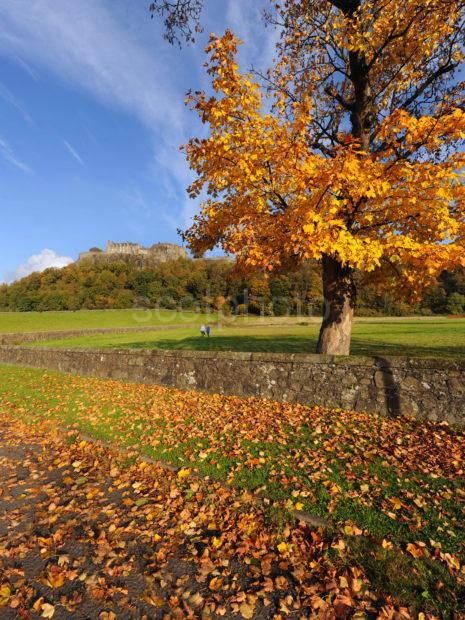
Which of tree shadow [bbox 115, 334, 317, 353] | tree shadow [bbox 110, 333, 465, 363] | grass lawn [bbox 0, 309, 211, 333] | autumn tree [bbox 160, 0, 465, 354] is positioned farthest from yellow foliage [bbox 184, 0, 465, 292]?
grass lawn [bbox 0, 309, 211, 333]

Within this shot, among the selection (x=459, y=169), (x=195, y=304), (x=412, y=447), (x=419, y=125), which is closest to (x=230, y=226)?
(x=419, y=125)

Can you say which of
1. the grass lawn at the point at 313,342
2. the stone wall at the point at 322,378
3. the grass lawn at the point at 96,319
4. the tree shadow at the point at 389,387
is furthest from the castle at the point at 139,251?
the tree shadow at the point at 389,387

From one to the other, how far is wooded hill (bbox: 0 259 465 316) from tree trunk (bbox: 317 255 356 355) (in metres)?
49.1

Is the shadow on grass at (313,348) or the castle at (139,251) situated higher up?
the castle at (139,251)

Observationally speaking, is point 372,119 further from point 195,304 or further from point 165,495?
point 195,304

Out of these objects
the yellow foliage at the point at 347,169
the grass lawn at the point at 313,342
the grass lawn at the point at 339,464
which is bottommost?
the grass lawn at the point at 339,464

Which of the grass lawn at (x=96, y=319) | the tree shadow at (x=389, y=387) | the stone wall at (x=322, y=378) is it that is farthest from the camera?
the grass lawn at (x=96, y=319)

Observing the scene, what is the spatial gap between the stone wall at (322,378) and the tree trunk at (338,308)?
1.99m

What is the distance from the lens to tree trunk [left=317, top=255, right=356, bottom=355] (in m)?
9.47

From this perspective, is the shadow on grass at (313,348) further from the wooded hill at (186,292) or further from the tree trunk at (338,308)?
the wooded hill at (186,292)

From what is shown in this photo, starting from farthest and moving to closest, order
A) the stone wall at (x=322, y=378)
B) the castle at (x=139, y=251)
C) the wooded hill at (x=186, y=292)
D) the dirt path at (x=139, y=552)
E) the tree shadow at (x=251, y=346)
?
the castle at (x=139, y=251), the wooded hill at (x=186, y=292), the tree shadow at (x=251, y=346), the stone wall at (x=322, y=378), the dirt path at (x=139, y=552)

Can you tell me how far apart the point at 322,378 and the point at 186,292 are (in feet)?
257

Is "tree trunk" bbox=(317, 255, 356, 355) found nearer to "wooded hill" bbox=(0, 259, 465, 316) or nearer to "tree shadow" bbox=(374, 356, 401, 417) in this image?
"tree shadow" bbox=(374, 356, 401, 417)

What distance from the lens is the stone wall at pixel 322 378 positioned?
6.41 metres
